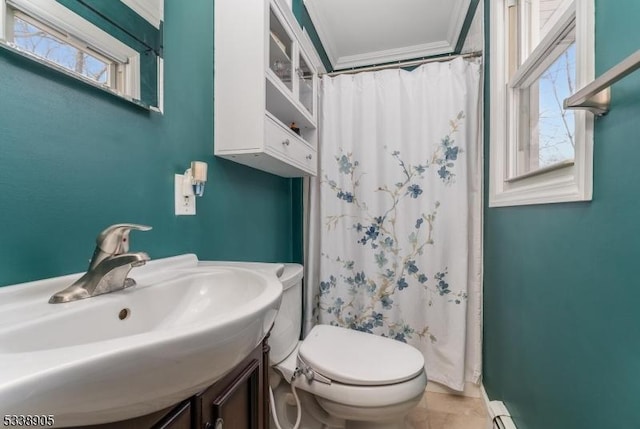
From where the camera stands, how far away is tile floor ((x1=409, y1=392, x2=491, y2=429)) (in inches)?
53.8

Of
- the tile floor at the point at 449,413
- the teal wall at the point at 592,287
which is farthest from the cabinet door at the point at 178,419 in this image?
the tile floor at the point at 449,413

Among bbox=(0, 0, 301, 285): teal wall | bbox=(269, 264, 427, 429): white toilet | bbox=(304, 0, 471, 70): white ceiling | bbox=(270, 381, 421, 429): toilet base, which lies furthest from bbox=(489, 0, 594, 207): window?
bbox=(0, 0, 301, 285): teal wall

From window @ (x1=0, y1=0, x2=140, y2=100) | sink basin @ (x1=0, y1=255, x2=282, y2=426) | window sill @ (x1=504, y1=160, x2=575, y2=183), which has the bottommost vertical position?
sink basin @ (x1=0, y1=255, x2=282, y2=426)

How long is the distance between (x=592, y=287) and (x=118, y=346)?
2.95ft

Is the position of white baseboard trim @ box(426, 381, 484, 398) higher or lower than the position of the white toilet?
lower

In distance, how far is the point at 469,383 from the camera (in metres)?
1.56

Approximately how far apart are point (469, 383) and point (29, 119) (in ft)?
6.54

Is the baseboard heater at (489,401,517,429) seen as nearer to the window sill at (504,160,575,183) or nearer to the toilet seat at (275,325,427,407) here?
the toilet seat at (275,325,427,407)

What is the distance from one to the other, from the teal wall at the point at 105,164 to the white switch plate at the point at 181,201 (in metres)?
0.02

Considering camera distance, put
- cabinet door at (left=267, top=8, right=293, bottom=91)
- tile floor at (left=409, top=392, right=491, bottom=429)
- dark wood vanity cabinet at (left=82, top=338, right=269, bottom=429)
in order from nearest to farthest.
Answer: dark wood vanity cabinet at (left=82, top=338, right=269, bottom=429) → cabinet door at (left=267, top=8, right=293, bottom=91) → tile floor at (left=409, top=392, right=491, bottom=429)

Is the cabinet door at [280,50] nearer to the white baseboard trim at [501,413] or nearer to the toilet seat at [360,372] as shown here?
the toilet seat at [360,372]

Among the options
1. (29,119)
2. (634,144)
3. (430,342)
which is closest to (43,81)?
(29,119)

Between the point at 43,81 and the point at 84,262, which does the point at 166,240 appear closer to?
the point at 84,262

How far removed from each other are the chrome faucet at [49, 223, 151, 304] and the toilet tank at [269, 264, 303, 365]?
53 centimetres
